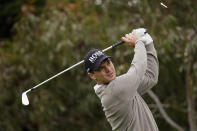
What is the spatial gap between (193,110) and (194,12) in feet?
5.24

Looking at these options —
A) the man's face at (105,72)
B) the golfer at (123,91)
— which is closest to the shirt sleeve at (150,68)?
the golfer at (123,91)

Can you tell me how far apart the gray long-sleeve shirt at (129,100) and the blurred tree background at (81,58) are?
3.93 metres

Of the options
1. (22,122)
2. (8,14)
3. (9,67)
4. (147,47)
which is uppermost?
(8,14)

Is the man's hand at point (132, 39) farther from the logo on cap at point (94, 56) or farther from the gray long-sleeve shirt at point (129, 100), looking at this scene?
the logo on cap at point (94, 56)

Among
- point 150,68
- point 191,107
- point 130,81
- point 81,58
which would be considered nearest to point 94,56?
point 130,81

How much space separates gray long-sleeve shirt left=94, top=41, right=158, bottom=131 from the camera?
4.12 m

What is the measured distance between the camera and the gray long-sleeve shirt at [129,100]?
4.12 metres

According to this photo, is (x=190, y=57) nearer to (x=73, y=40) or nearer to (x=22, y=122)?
(x=73, y=40)

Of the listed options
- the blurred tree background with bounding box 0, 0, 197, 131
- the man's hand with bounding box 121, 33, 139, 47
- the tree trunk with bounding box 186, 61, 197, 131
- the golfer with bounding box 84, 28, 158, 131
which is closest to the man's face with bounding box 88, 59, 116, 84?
the golfer with bounding box 84, 28, 158, 131

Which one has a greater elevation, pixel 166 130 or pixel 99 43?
pixel 99 43

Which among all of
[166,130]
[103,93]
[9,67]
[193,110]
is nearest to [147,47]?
[103,93]

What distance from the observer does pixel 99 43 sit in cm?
968

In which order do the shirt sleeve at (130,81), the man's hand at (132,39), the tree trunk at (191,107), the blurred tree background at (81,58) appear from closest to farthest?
the shirt sleeve at (130,81) → the man's hand at (132,39) → the blurred tree background at (81,58) → the tree trunk at (191,107)

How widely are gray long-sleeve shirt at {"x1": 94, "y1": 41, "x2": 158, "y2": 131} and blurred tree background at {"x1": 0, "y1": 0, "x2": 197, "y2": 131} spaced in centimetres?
393
